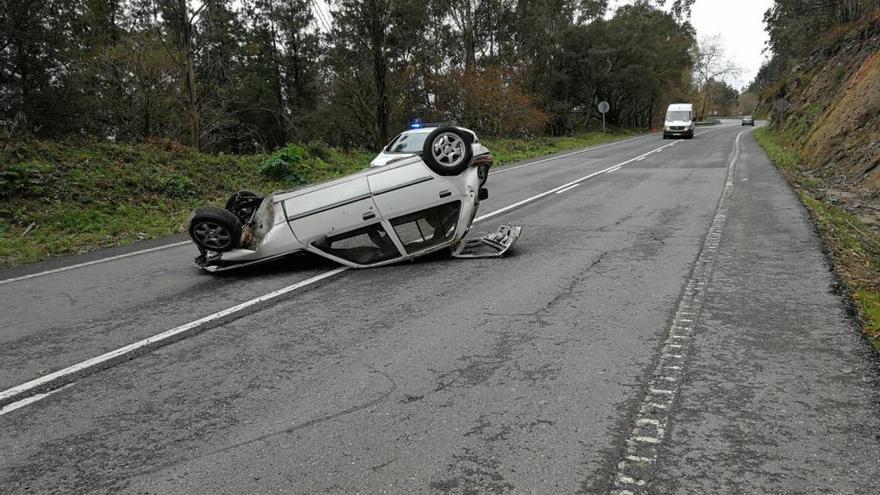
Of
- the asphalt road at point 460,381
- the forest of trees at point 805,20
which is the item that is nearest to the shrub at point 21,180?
the asphalt road at point 460,381

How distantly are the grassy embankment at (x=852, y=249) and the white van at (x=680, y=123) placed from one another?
1039 inches

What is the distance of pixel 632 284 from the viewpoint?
5.84 meters

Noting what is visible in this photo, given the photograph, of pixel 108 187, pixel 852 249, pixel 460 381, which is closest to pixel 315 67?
pixel 108 187

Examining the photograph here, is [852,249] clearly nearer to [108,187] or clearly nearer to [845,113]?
[845,113]

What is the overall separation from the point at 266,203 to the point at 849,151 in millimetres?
15279

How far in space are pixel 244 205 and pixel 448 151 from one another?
298cm

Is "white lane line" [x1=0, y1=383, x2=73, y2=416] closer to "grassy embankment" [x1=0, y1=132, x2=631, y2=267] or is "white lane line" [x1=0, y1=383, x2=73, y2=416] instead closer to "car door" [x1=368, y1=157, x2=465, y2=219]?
"car door" [x1=368, y1=157, x2=465, y2=219]

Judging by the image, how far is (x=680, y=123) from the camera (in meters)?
38.5

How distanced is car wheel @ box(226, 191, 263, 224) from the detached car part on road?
633 millimetres

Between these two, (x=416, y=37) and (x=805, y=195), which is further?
(x=416, y=37)

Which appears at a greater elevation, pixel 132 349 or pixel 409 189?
pixel 409 189

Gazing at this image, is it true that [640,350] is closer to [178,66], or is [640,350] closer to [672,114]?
[178,66]

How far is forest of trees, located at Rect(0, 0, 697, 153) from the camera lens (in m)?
20.8

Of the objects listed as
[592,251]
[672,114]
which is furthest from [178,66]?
[672,114]
